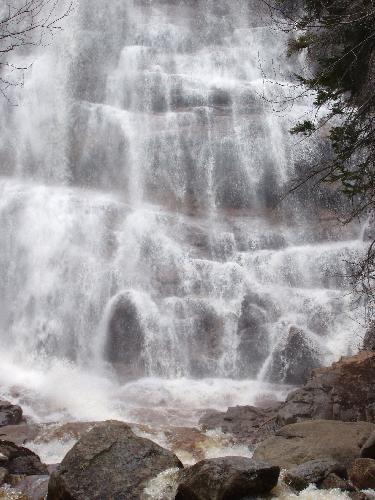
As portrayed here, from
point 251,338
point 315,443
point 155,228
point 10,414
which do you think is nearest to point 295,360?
point 251,338

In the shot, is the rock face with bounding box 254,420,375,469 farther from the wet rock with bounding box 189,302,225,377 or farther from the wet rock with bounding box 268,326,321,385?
the wet rock with bounding box 189,302,225,377

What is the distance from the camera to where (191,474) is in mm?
5379

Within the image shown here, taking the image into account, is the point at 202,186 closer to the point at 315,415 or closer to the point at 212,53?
the point at 212,53

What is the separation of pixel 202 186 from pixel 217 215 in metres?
1.71

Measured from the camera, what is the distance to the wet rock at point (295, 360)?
46.6ft

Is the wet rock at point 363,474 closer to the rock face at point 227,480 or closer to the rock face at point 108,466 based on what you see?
the rock face at point 227,480

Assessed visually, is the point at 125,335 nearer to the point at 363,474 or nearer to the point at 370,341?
the point at 370,341

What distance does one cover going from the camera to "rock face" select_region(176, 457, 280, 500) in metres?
4.95

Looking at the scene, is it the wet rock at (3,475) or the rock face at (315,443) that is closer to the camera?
the wet rock at (3,475)

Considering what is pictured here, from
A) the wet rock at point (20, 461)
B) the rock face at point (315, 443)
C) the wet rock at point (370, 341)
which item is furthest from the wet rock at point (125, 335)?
the rock face at point (315, 443)

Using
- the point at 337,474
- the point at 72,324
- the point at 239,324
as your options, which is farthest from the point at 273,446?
the point at 72,324

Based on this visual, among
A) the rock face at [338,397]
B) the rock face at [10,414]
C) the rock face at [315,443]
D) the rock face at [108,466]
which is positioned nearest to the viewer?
the rock face at [108,466]

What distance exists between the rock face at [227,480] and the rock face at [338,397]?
5151 millimetres

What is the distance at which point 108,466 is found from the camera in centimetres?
582
